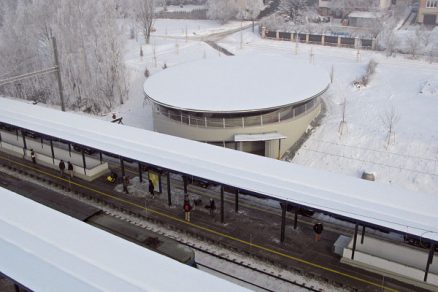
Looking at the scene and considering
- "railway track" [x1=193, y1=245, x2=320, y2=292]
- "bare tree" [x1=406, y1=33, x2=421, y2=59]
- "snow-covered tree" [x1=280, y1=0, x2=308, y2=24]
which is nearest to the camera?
"railway track" [x1=193, y1=245, x2=320, y2=292]

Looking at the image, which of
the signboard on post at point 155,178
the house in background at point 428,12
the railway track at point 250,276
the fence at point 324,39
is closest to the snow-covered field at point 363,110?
the fence at point 324,39

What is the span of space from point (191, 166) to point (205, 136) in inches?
380

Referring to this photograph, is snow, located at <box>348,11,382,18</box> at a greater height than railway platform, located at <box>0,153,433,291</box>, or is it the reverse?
snow, located at <box>348,11,382,18</box>

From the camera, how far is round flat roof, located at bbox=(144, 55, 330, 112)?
105 ft

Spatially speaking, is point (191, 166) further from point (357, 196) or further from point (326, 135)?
point (326, 135)

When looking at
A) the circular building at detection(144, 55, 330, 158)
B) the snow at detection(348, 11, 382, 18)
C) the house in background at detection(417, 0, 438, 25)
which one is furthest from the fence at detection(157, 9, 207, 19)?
the circular building at detection(144, 55, 330, 158)

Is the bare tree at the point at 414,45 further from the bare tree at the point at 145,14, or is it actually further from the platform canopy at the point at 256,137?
the bare tree at the point at 145,14

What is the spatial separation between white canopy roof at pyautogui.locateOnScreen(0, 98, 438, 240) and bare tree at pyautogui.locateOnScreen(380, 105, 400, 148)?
10.7 meters

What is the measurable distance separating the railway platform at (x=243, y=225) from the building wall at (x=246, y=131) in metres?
4.62

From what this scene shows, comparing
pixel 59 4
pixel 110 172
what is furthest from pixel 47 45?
pixel 110 172

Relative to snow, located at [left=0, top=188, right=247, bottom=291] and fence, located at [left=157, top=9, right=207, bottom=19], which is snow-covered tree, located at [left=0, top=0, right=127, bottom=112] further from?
fence, located at [left=157, top=9, right=207, bottom=19]

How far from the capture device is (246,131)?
104ft

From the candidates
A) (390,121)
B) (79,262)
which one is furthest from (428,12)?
(79,262)

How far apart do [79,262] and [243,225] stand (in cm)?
1006
